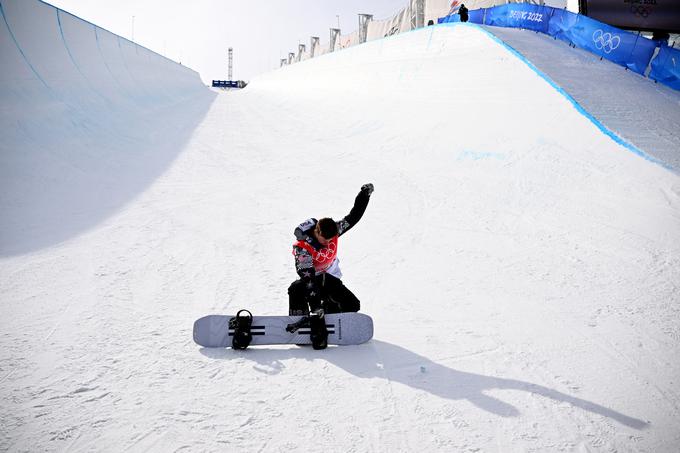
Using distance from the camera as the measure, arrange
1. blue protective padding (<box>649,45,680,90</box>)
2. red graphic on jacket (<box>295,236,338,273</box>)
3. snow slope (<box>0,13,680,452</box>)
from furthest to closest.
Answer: blue protective padding (<box>649,45,680,90</box>)
red graphic on jacket (<box>295,236,338,273</box>)
snow slope (<box>0,13,680,452</box>)

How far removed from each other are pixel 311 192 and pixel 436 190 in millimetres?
2050

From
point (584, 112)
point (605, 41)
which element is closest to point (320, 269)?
point (584, 112)

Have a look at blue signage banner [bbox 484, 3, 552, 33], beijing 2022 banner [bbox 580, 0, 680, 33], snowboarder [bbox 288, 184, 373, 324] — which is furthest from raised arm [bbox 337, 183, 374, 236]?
beijing 2022 banner [bbox 580, 0, 680, 33]

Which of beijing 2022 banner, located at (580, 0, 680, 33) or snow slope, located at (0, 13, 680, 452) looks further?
beijing 2022 banner, located at (580, 0, 680, 33)

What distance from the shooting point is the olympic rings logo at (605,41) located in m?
14.1

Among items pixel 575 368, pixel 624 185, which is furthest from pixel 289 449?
pixel 624 185

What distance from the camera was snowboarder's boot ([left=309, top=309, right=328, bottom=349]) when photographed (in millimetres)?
3100

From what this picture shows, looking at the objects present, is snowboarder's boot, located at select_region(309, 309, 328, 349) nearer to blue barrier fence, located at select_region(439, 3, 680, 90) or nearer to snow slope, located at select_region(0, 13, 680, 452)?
snow slope, located at select_region(0, 13, 680, 452)

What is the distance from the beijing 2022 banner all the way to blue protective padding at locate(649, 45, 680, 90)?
725 cm

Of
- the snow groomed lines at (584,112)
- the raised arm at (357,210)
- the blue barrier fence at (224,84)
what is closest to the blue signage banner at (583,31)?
the snow groomed lines at (584,112)

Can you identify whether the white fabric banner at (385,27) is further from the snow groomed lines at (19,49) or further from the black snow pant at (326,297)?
the black snow pant at (326,297)

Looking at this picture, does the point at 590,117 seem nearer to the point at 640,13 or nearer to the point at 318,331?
the point at 318,331

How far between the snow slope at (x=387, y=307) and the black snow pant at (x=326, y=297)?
31cm

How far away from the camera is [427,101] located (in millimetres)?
12219
